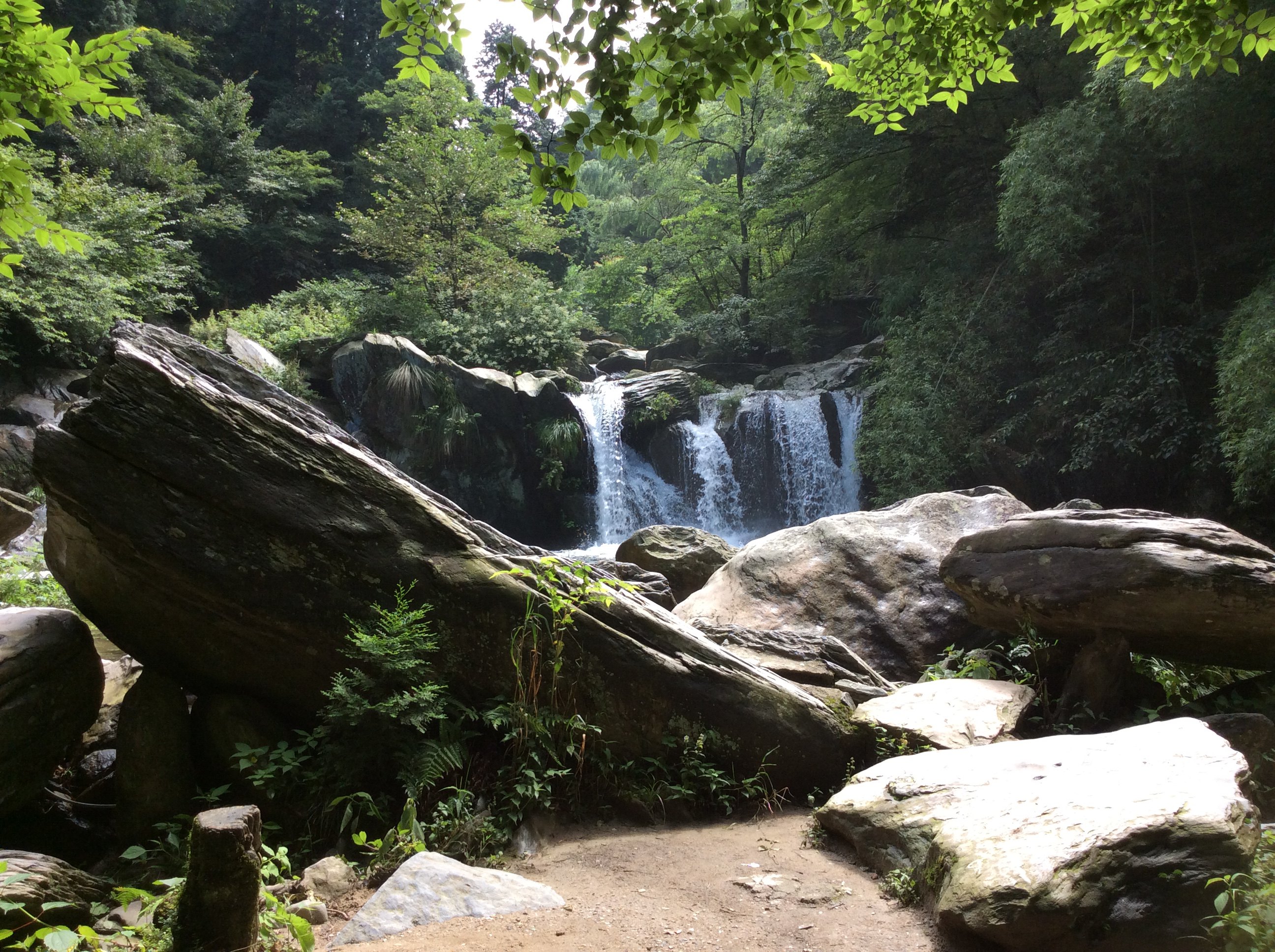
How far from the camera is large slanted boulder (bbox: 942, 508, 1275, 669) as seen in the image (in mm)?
4234

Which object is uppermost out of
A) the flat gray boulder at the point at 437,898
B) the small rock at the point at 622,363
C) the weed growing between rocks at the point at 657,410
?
the small rock at the point at 622,363

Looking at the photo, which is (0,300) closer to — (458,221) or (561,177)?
(458,221)

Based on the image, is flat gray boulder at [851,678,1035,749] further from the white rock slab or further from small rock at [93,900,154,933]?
the white rock slab

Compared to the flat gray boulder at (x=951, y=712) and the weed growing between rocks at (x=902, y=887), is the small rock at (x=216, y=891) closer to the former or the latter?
the weed growing between rocks at (x=902, y=887)

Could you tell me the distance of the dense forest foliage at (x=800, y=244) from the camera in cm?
1046

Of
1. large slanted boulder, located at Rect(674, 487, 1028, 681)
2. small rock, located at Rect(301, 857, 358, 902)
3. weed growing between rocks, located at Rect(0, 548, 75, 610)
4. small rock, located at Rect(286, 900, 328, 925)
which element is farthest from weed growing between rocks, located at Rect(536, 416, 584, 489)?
small rock, located at Rect(286, 900, 328, 925)

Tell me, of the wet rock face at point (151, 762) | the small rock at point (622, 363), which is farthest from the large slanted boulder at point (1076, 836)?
the small rock at point (622, 363)

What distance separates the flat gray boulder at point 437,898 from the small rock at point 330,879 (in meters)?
0.30

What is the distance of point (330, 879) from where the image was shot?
2998 millimetres

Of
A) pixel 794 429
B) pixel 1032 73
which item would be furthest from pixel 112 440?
pixel 1032 73

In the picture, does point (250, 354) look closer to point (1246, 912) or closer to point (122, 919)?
point (122, 919)

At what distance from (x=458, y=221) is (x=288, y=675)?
15.8 metres

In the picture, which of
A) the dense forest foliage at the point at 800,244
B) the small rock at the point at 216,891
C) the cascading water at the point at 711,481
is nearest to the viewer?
the small rock at the point at 216,891

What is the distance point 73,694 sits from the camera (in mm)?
3908
